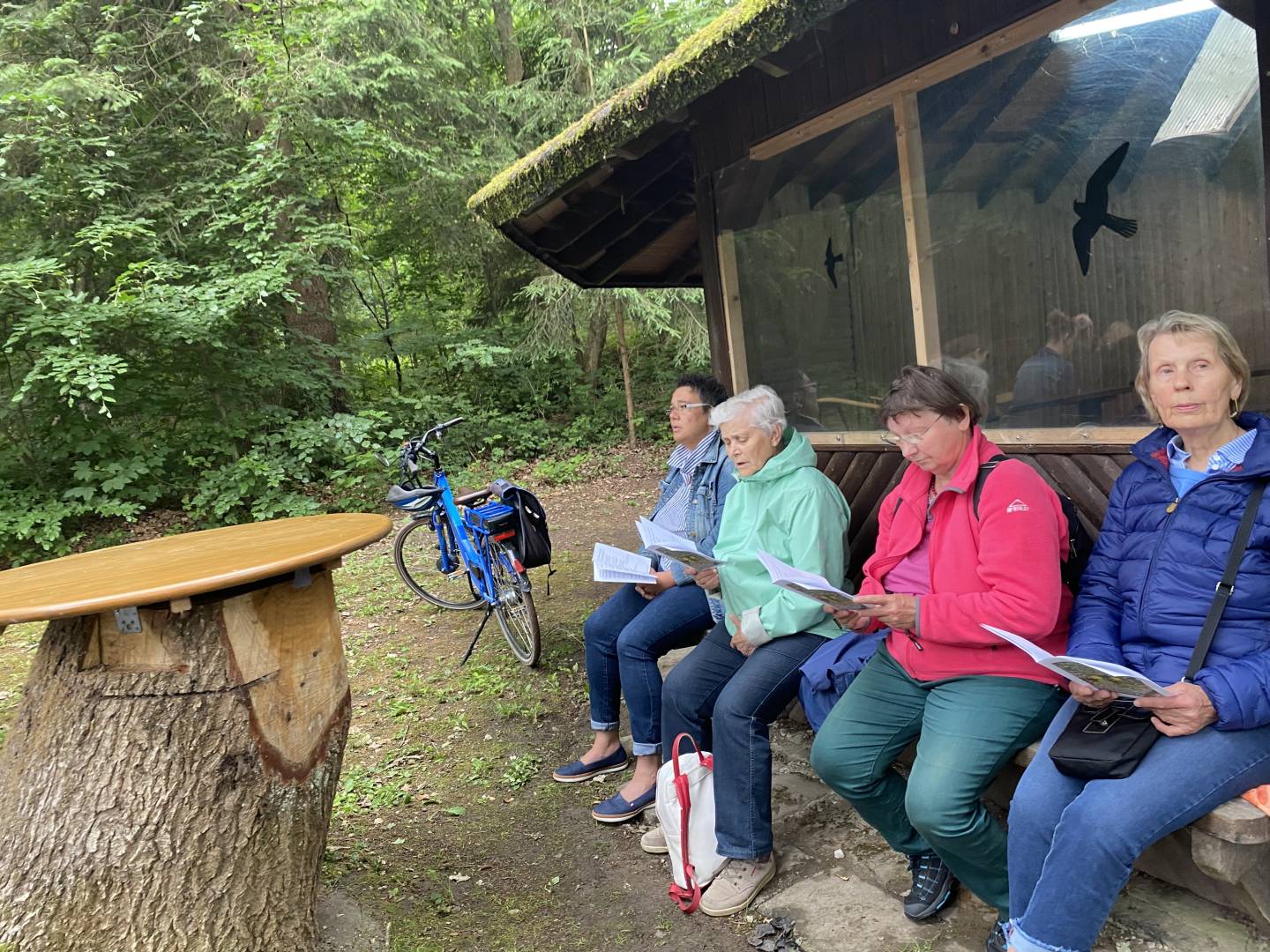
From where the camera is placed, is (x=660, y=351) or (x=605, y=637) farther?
(x=660, y=351)

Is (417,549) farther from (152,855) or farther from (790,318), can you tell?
(152,855)

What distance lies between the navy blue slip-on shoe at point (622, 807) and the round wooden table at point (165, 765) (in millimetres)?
1166

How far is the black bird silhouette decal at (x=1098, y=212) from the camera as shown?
287 cm

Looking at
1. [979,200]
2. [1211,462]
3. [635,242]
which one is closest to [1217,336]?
[1211,462]

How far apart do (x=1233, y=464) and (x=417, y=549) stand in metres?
7.05

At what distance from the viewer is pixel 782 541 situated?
2.79 meters

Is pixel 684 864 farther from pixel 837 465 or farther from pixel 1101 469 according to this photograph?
pixel 837 465

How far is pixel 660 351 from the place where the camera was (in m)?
14.0

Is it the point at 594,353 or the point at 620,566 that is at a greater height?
the point at 594,353

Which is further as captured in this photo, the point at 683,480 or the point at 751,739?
the point at 683,480

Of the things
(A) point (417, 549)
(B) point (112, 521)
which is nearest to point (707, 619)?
(A) point (417, 549)

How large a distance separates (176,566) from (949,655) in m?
2.14

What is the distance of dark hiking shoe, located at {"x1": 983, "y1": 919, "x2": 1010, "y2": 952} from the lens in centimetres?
207

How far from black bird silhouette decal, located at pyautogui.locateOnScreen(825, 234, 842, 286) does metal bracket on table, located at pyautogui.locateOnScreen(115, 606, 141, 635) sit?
123 inches
